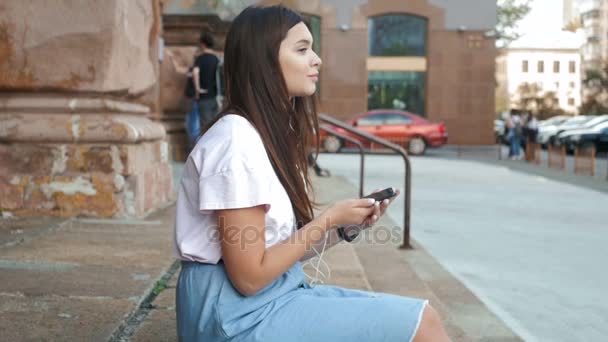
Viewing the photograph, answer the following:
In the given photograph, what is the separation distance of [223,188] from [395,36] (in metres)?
26.0

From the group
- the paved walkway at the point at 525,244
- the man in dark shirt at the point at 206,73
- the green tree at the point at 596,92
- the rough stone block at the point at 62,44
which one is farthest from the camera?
the green tree at the point at 596,92

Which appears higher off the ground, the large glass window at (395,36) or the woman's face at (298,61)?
the large glass window at (395,36)

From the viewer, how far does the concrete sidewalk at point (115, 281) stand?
8.07 feet

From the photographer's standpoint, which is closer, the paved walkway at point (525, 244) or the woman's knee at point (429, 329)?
the woman's knee at point (429, 329)

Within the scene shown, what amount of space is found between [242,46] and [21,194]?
3269mm

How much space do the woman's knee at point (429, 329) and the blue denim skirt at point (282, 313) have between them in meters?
0.01

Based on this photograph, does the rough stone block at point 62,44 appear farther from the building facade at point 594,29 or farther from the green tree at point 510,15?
the building facade at point 594,29

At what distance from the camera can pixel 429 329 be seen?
1557 millimetres

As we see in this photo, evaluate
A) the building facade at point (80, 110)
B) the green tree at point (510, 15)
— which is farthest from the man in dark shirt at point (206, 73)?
the green tree at point (510, 15)

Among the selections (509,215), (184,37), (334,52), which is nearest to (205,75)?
(184,37)

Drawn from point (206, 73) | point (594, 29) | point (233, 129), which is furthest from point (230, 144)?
point (594, 29)

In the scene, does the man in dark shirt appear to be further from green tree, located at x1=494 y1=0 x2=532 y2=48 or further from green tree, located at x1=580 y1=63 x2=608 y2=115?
green tree, located at x1=580 y1=63 x2=608 y2=115

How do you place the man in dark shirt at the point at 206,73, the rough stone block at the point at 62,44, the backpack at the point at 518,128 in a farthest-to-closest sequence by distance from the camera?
1. the backpack at the point at 518,128
2. the man in dark shirt at the point at 206,73
3. the rough stone block at the point at 62,44

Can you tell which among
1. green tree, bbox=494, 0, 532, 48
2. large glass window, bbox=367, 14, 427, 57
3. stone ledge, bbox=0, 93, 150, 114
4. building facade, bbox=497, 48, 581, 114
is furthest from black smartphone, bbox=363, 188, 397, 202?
building facade, bbox=497, 48, 581, 114
